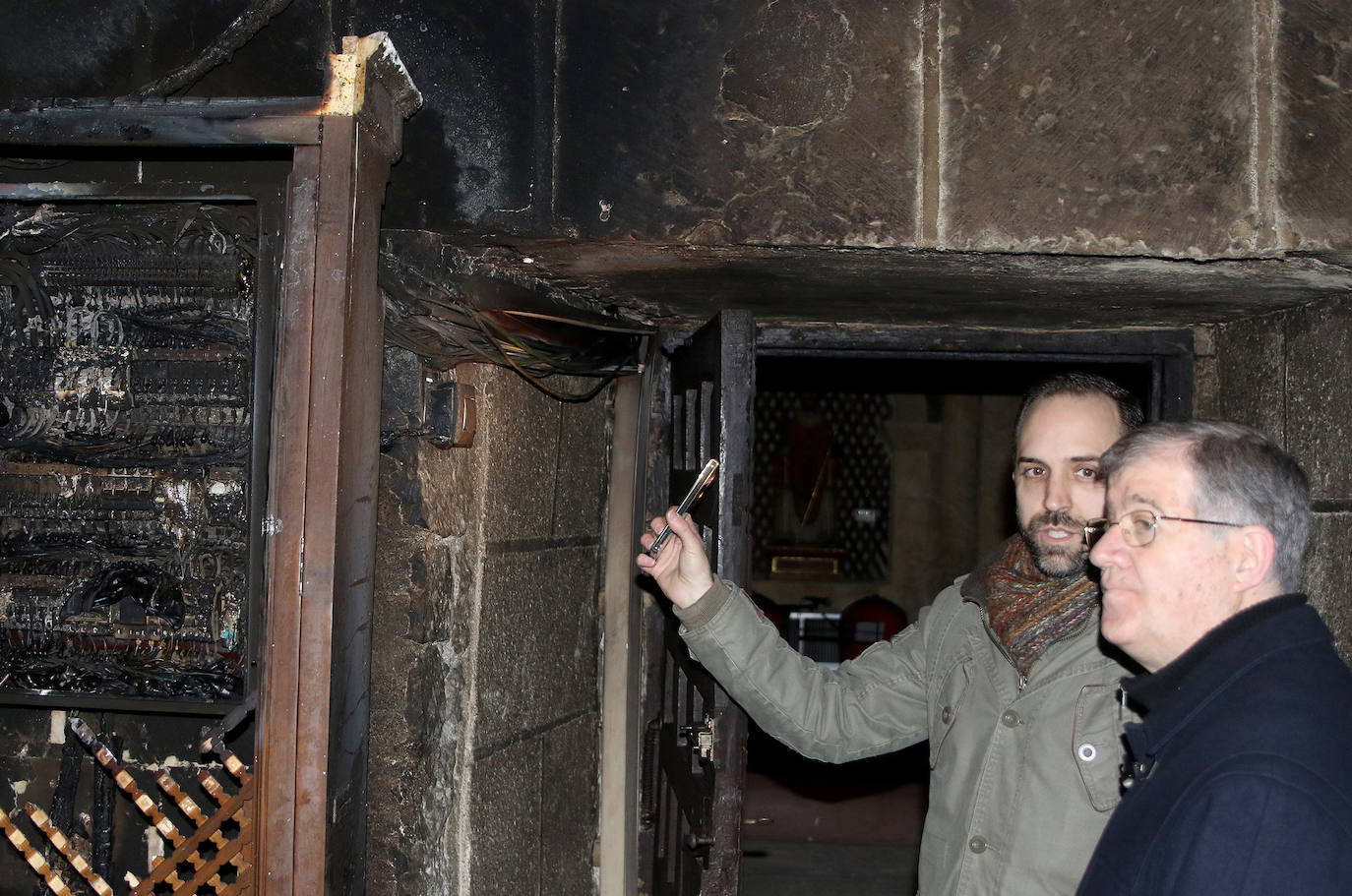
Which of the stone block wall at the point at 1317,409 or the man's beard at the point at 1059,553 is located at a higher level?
the stone block wall at the point at 1317,409

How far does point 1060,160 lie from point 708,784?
1.49 m

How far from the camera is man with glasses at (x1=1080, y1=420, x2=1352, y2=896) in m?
1.07

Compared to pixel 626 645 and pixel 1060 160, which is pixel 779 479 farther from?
pixel 1060 160

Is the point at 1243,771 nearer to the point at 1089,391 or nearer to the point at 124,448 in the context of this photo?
the point at 1089,391

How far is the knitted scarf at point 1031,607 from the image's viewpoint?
1.79 metres

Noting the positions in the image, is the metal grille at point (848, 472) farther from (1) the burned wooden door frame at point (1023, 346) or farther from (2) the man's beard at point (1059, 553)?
(2) the man's beard at point (1059, 553)

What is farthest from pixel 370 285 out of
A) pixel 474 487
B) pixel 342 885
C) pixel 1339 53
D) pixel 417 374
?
pixel 1339 53

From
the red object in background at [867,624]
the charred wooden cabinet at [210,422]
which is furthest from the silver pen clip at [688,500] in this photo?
the red object in background at [867,624]

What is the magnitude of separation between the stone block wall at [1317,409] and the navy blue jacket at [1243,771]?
932 mm

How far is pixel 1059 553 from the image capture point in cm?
186

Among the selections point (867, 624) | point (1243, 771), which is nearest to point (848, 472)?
point (867, 624)

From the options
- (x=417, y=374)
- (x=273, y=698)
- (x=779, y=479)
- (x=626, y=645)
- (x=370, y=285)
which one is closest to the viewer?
(x=273, y=698)

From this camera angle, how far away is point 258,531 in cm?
175

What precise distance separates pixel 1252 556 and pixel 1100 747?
0.53 meters
